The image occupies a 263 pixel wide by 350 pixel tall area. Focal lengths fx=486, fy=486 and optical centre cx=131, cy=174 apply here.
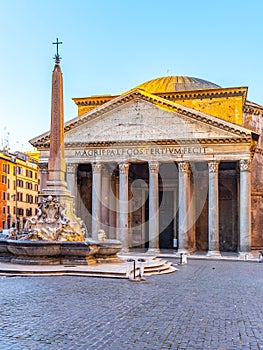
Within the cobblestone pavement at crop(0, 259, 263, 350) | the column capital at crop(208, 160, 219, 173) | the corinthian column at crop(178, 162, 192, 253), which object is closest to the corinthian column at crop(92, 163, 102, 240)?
the corinthian column at crop(178, 162, 192, 253)

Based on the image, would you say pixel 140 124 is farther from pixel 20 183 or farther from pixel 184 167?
pixel 20 183

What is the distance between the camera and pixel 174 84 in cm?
3766

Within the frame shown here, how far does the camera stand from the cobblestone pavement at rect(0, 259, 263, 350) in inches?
249

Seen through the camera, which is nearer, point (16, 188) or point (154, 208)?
point (154, 208)

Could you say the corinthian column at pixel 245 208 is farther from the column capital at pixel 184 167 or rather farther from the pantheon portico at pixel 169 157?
the column capital at pixel 184 167

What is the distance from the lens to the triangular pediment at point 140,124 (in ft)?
86.5

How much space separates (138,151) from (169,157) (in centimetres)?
180

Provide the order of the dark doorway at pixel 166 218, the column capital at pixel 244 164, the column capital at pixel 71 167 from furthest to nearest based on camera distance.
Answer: the dark doorway at pixel 166 218 → the column capital at pixel 71 167 → the column capital at pixel 244 164

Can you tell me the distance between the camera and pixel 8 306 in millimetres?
8562

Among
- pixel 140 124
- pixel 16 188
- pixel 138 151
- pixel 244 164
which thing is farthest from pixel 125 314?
pixel 16 188

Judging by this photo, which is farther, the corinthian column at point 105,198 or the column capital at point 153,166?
the corinthian column at point 105,198

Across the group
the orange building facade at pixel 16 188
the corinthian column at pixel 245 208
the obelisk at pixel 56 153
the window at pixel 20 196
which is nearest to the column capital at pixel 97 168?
the corinthian column at pixel 245 208

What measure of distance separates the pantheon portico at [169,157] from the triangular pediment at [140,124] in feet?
0.18

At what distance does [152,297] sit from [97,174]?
1798cm
